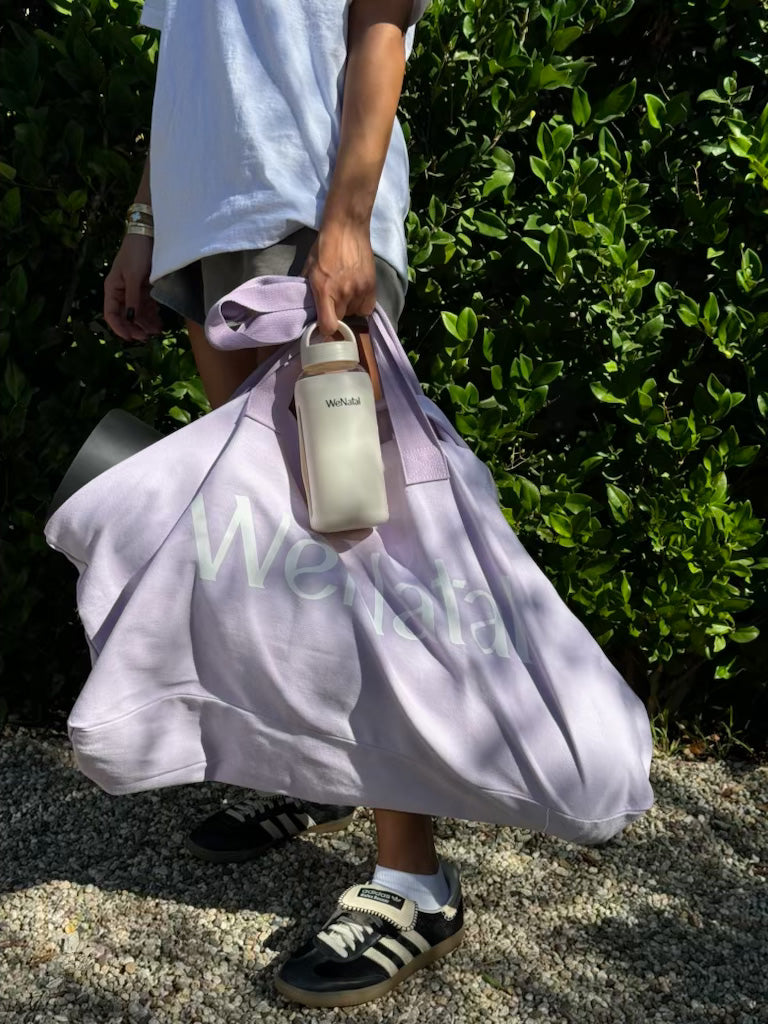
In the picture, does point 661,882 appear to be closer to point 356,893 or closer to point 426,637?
point 356,893

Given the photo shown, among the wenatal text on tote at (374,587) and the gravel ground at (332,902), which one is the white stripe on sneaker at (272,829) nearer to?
the gravel ground at (332,902)

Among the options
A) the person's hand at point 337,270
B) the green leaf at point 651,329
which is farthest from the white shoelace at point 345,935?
the green leaf at point 651,329

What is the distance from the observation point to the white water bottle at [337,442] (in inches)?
70.3

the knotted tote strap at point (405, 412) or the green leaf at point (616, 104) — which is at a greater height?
the green leaf at point (616, 104)

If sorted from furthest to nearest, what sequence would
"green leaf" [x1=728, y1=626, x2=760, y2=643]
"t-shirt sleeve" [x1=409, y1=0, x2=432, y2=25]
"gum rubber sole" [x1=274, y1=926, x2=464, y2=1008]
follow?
"green leaf" [x1=728, y1=626, x2=760, y2=643] < "gum rubber sole" [x1=274, y1=926, x2=464, y2=1008] < "t-shirt sleeve" [x1=409, y1=0, x2=432, y2=25]

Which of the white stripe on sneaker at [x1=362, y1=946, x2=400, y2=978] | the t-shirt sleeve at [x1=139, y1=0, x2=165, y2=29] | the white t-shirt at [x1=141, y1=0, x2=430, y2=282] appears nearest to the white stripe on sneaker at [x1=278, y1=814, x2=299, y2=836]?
the white stripe on sneaker at [x1=362, y1=946, x2=400, y2=978]

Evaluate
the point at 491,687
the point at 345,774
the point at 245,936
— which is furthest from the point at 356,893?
the point at 491,687

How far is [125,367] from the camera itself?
9.49 feet

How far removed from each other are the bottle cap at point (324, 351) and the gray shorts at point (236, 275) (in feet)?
0.48

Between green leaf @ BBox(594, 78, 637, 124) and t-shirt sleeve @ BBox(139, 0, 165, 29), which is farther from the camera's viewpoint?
green leaf @ BBox(594, 78, 637, 124)

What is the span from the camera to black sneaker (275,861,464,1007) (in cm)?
202

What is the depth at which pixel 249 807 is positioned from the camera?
8.46 ft

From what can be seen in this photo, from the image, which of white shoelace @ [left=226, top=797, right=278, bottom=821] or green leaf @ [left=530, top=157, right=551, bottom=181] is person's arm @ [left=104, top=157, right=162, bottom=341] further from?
white shoelace @ [left=226, top=797, right=278, bottom=821]

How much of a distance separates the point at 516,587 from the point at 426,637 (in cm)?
19
